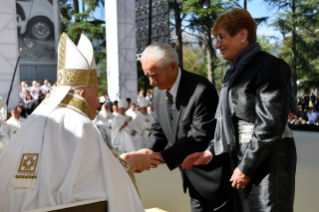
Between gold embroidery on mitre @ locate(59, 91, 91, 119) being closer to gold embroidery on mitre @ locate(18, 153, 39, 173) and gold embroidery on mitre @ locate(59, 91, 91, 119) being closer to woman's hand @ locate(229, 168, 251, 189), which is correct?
gold embroidery on mitre @ locate(18, 153, 39, 173)

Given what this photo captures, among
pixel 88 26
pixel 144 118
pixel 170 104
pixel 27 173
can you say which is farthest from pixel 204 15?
pixel 27 173

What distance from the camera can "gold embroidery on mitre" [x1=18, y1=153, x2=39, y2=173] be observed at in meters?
1.99

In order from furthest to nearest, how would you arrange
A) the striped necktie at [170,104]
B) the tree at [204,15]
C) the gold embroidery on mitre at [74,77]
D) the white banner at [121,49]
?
the tree at [204,15]
the white banner at [121,49]
the striped necktie at [170,104]
the gold embroidery on mitre at [74,77]

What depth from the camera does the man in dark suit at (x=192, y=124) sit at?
2.76 metres

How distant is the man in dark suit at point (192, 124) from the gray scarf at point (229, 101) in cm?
47

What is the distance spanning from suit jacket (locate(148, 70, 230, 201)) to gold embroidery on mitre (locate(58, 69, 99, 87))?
2.75 feet

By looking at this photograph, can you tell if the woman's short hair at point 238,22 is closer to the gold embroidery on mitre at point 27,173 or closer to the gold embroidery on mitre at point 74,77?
the gold embroidery on mitre at point 74,77

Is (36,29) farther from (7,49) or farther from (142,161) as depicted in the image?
(142,161)

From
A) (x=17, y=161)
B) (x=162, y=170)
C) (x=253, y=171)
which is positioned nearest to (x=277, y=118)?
(x=253, y=171)

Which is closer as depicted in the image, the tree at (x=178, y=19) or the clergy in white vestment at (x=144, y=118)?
the clergy in white vestment at (x=144, y=118)

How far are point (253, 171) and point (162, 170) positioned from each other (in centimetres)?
600

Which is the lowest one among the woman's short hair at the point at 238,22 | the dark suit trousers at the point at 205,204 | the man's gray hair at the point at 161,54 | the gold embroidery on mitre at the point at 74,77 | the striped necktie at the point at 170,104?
the dark suit trousers at the point at 205,204

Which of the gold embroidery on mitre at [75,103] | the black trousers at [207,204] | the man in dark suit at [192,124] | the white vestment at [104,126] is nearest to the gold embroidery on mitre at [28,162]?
the gold embroidery on mitre at [75,103]

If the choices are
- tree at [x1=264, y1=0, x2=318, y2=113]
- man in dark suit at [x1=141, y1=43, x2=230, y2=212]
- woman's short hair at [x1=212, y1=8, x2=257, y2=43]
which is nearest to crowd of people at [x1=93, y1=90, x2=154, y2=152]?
man in dark suit at [x1=141, y1=43, x2=230, y2=212]
